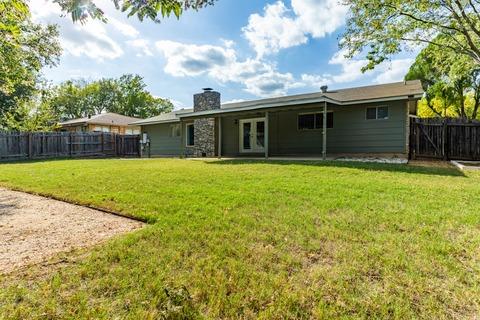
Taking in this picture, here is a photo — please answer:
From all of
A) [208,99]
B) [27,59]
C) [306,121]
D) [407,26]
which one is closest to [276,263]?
[407,26]

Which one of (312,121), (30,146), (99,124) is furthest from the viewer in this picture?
(99,124)

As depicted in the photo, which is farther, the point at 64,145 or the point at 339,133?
the point at 64,145

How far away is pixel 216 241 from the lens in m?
3.14

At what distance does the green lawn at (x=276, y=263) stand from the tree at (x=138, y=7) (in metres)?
2.05

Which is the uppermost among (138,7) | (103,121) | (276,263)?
(103,121)

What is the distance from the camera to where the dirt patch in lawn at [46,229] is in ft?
9.83

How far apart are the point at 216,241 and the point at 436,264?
2.10 m

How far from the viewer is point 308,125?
13633 mm

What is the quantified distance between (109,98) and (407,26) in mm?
40929

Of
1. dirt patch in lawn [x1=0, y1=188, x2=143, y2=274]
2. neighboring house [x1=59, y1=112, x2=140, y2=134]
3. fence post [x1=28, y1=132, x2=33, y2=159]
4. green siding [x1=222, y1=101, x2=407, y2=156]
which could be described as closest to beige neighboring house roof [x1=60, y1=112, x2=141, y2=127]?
neighboring house [x1=59, y1=112, x2=140, y2=134]

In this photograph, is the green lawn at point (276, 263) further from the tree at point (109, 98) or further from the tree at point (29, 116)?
the tree at point (109, 98)

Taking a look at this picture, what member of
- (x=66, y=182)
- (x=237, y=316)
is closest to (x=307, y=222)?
(x=237, y=316)

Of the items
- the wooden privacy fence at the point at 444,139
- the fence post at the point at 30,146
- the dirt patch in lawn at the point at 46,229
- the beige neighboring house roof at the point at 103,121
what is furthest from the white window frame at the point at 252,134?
the beige neighboring house roof at the point at 103,121

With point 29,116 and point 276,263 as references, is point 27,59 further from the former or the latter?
point 276,263
